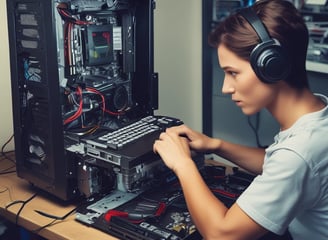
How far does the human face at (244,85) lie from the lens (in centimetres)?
113

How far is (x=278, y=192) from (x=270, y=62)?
0.89 feet

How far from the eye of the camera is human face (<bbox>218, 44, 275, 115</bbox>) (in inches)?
44.7

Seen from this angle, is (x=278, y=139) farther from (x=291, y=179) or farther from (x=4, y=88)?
(x=4, y=88)

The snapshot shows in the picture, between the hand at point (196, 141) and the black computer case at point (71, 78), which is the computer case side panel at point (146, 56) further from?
the hand at point (196, 141)

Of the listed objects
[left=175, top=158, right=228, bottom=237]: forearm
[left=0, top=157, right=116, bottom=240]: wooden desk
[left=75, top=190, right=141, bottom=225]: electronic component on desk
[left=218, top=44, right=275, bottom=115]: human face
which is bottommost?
[left=0, top=157, right=116, bottom=240]: wooden desk

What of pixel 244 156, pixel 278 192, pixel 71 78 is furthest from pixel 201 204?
pixel 71 78

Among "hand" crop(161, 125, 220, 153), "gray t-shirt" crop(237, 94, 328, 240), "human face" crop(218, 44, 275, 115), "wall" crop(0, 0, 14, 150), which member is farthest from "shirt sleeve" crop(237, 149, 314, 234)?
"wall" crop(0, 0, 14, 150)

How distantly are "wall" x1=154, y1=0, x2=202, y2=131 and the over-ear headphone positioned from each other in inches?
46.6

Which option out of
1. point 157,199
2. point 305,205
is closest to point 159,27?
point 157,199

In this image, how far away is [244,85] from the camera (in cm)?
115

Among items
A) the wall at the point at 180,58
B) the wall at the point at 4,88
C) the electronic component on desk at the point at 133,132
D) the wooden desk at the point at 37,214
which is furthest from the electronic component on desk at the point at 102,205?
the wall at the point at 180,58

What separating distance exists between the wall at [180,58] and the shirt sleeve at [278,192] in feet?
4.17

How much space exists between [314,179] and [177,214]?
1.28ft

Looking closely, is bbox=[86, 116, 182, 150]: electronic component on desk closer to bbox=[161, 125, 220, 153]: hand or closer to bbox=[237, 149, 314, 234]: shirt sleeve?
bbox=[161, 125, 220, 153]: hand
